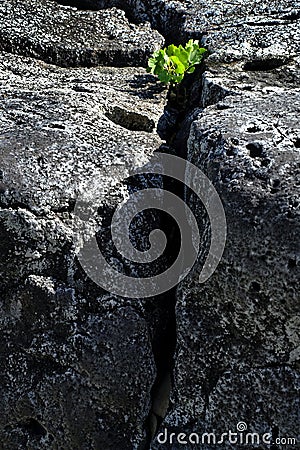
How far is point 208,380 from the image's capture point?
2.14 metres

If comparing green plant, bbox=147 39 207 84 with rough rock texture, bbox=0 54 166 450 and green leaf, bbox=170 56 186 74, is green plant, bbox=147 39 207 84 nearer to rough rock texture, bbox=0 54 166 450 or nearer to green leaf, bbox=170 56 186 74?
green leaf, bbox=170 56 186 74

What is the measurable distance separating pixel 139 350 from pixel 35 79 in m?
1.38

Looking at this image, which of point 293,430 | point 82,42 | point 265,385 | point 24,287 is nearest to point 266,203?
point 265,385

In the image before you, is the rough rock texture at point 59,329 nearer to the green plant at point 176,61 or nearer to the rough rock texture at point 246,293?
the rough rock texture at point 246,293

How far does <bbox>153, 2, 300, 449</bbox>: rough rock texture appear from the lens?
6.41 ft

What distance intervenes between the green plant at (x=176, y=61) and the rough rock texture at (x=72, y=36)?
0.35 m

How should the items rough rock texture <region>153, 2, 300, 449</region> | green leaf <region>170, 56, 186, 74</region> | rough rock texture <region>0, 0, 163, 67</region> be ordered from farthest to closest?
rough rock texture <region>0, 0, 163, 67</region> < green leaf <region>170, 56, 186, 74</region> < rough rock texture <region>153, 2, 300, 449</region>

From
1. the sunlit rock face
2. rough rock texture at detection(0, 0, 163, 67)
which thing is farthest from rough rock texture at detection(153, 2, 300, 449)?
rough rock texture at detection(0, 0, 163, 67)

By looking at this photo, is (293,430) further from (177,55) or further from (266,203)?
(177,55)

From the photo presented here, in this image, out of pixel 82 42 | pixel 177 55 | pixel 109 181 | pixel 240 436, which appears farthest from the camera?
pixel 82 42

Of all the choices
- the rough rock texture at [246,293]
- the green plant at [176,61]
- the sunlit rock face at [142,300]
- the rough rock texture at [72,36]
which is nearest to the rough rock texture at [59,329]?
the sunlit rock face at [142,300]

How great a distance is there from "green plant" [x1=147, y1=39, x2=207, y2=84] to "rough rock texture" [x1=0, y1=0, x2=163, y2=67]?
35cm

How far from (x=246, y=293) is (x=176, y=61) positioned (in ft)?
4.07

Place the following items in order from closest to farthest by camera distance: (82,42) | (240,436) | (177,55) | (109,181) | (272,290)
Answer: (272,290) < (240,436) < (109,181) < (177,55) < (82,42)
